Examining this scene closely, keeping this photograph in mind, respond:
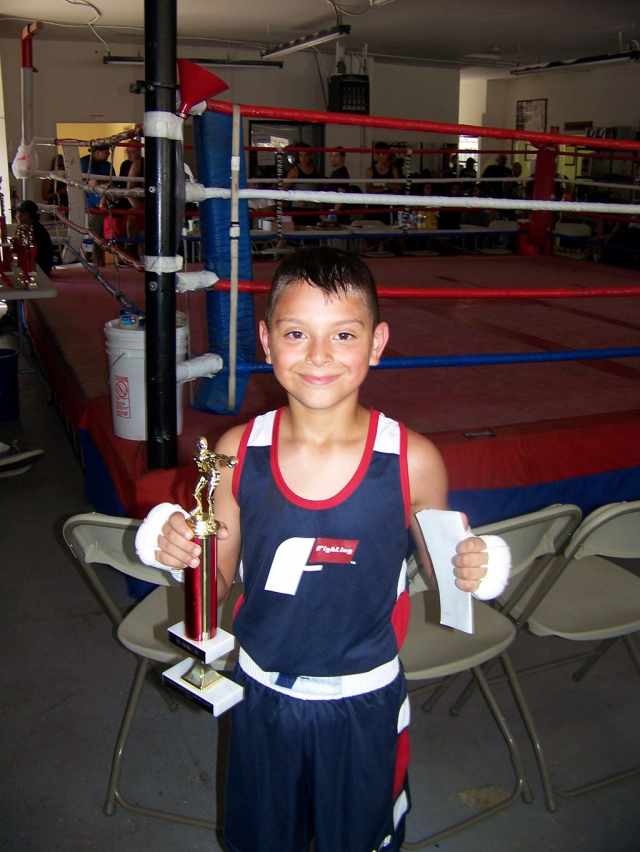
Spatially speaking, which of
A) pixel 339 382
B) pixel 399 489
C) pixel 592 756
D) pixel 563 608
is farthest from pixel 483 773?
pixel 339 382

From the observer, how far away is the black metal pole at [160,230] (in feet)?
4.82

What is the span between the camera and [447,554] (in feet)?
2.89

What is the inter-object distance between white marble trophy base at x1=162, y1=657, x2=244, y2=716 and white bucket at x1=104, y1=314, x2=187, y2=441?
41.5 inches

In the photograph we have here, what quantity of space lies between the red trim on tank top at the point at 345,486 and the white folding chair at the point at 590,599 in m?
0.55

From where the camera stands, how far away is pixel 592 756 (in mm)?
1547

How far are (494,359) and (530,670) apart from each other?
852 millimetres

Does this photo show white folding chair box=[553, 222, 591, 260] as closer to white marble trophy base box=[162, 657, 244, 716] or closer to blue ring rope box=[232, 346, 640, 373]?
blue ring rope box=[232, 346, 640, 373]

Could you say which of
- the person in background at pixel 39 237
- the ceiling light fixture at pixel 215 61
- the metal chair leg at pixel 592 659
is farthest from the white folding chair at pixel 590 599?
the ceiling light fixture at pixel 215 61

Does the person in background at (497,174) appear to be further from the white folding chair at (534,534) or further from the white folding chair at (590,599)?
the white folding chair at (534,534)

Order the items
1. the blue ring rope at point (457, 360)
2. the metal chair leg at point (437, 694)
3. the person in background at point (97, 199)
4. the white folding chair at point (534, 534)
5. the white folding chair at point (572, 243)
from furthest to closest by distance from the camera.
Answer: the white folding chair at point (572, 243) → the person in background at point (97, 199) → the blue ring rope at point (457, 360) → the metal chair leg at point (437, 694) → the white folding chair at point (534, 534)

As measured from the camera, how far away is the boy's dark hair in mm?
917

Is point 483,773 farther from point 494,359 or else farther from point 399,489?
point 494,359

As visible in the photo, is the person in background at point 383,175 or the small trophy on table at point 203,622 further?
the person in background at point 383,175

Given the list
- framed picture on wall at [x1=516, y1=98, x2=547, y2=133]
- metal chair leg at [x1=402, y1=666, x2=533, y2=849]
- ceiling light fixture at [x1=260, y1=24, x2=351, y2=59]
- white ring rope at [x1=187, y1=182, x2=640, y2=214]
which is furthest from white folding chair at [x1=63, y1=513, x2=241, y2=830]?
framed picture on wall at [x1=516, y1=98, x2=547, y2=133]
